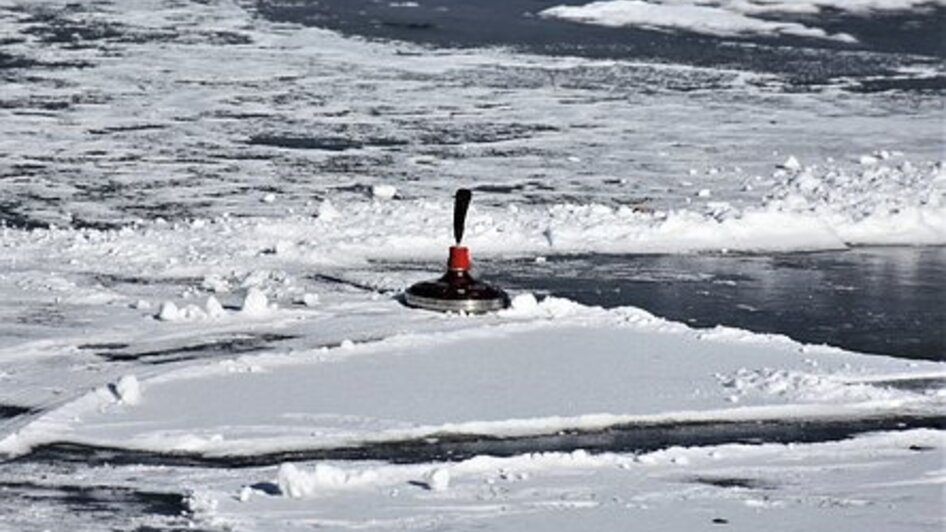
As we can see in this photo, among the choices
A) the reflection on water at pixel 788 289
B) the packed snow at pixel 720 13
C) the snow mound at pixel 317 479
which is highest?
the snow mound at pixel 317 479

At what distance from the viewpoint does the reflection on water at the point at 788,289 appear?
33.4 ft

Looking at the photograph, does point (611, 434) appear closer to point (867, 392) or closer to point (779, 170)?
point (867, 392)

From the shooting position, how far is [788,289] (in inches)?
440

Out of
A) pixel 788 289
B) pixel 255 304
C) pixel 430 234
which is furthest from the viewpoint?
pixel 430 234

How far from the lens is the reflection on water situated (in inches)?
401

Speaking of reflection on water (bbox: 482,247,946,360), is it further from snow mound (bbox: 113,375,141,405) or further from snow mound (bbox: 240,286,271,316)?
snow mound (bbox: 113,375,141,405)

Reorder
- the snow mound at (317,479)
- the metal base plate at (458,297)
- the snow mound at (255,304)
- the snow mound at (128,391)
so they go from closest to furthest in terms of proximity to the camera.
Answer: the snow mound at (317,479)
the snow mound at (128,391)
the snow mound at (255,304)
the metal base plate at (458,297)

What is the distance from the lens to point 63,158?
14883 mm

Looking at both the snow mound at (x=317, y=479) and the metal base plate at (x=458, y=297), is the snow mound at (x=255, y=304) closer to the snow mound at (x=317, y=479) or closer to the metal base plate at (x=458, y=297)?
the metal base plate at (x=458, y=297)

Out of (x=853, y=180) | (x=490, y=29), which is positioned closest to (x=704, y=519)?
(x=853, y=180)

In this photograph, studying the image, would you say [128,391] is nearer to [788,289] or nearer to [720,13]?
[788,289]

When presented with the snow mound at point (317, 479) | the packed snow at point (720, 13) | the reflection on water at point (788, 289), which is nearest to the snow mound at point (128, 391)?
the snow mound at point (317, 479)

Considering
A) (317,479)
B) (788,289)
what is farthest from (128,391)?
(788,289)

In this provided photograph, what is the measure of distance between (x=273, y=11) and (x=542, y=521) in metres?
18.5
